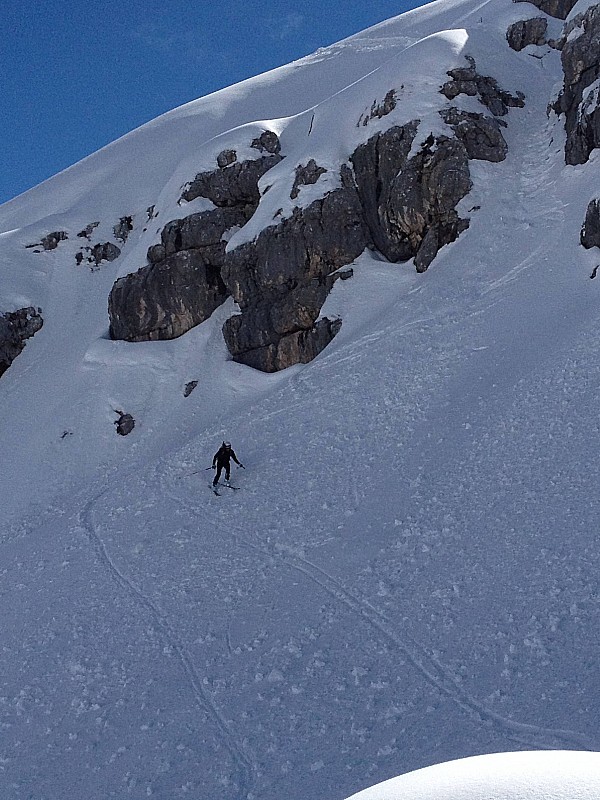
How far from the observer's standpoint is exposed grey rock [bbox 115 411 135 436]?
29.4 metres

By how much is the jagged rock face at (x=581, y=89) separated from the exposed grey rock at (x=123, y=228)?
26.7m

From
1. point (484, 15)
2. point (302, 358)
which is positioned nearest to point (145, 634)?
point (302, 358)

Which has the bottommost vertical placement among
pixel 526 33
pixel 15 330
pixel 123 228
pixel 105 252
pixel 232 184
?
pixel 15 330

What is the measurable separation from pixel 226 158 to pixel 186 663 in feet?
104

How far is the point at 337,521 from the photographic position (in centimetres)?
1602

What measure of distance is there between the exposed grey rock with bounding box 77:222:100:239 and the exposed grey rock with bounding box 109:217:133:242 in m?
1.48

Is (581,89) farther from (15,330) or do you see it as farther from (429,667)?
(15,330)

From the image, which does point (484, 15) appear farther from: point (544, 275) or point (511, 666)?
point (511, 666)

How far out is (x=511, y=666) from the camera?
30.2ft

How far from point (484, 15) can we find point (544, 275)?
2881 centimetres

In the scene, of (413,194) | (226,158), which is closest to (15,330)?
(226,158)

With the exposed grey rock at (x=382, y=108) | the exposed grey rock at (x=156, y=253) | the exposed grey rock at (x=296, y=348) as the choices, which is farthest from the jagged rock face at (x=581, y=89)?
the exposed grey rock at (x=156, y=253)

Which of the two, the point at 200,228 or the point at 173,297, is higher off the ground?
the point at 200,228

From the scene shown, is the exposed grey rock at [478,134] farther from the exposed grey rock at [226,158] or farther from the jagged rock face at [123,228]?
the jagged rock face at [123,228]
